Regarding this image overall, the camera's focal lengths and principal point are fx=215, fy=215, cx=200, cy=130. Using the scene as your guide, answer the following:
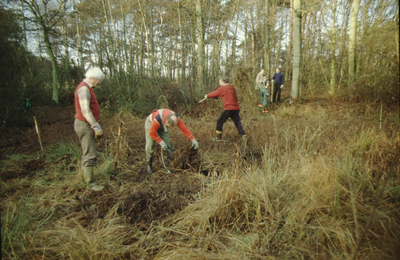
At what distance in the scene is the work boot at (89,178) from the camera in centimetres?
328

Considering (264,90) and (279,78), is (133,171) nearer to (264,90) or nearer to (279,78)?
(264,90)

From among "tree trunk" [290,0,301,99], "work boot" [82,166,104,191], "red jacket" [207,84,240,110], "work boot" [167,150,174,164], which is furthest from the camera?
"tree trunk" [290,0,301,99]

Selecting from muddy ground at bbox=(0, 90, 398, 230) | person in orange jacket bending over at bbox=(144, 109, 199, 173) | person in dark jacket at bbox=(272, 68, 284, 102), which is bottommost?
muddy ground at bbox=(0, 90, 398, 230)

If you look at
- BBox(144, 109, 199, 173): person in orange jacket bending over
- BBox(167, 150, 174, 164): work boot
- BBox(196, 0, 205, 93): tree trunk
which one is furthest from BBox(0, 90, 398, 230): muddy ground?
BBox(196, 0, 205, 93): tree trunk

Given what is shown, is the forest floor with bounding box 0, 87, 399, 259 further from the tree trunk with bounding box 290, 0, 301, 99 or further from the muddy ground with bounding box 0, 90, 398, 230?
the tree trunk with bounding box 290, 0, 301, 99

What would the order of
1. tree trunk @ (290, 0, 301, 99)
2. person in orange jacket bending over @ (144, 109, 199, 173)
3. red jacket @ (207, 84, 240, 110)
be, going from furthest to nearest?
tree trunk @ (290, 0, 301, 99), red jacket @ (207, 84, 240, 110), person in orange jacket bending over @ (144, 109, 199, 173)

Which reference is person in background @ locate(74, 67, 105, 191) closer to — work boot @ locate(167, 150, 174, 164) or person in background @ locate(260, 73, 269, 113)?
work boot @ locate(167, 150, 174, 164)

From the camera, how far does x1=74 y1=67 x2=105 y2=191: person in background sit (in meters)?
2.97

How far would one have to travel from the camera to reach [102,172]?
3941 mm

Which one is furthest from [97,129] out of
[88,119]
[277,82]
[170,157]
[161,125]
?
[277,82]

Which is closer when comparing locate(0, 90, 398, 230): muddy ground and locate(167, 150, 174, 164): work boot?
locate(0, 90, 398, 230): muddy ground

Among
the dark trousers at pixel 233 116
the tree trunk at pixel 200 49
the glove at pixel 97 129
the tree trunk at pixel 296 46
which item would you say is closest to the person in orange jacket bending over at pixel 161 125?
the glove at pixel 97 129

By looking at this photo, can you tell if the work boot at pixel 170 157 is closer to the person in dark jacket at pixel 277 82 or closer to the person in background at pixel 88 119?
the person in background at pixel 88 119

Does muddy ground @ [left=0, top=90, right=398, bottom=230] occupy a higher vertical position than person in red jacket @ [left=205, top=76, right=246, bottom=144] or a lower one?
lower
